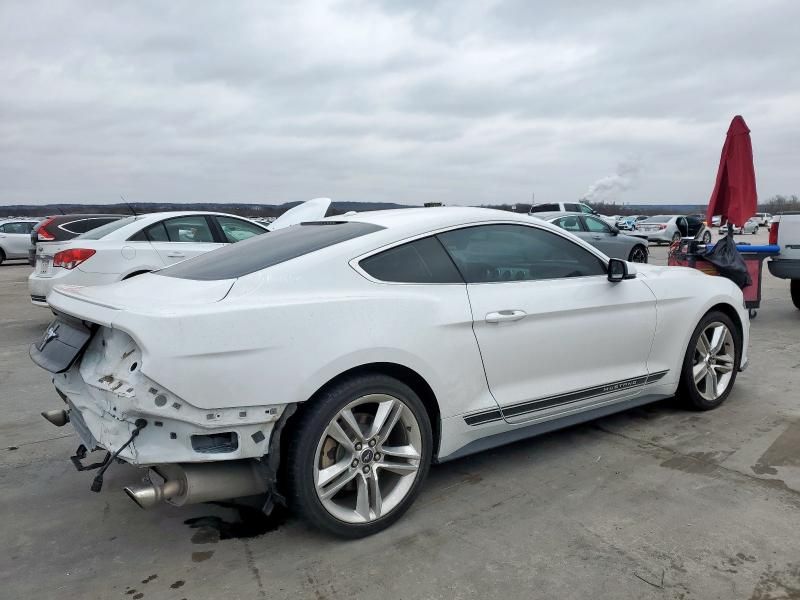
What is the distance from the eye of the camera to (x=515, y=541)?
9.00ft

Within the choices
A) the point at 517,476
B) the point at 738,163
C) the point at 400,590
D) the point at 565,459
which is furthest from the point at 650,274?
the point at 738,163

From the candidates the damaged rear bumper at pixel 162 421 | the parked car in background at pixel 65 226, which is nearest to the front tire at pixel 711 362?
the damaged rear bumper at pixel 162 421

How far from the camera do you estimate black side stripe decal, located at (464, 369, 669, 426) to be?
3.16 m

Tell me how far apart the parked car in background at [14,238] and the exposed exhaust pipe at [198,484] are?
70.5ft

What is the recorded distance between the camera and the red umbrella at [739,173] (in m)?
7.32

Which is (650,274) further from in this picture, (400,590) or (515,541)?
(400,590)

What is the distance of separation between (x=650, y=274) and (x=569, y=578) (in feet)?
7.70

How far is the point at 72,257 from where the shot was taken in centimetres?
719

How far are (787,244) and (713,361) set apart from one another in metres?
4.30

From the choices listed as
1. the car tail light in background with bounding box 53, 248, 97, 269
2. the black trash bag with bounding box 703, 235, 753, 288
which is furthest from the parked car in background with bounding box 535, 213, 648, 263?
the car tail light in background with bounding box 53, 248, 97, 269

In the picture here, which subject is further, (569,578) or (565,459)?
(565,459)

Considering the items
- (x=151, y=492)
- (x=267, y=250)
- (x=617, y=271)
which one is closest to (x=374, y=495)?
(x=151, y=492)

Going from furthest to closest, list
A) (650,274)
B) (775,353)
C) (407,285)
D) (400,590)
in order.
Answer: (775,353) → (650,274) → (407,285) → (400,590)

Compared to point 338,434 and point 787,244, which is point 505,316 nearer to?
point 338,434
